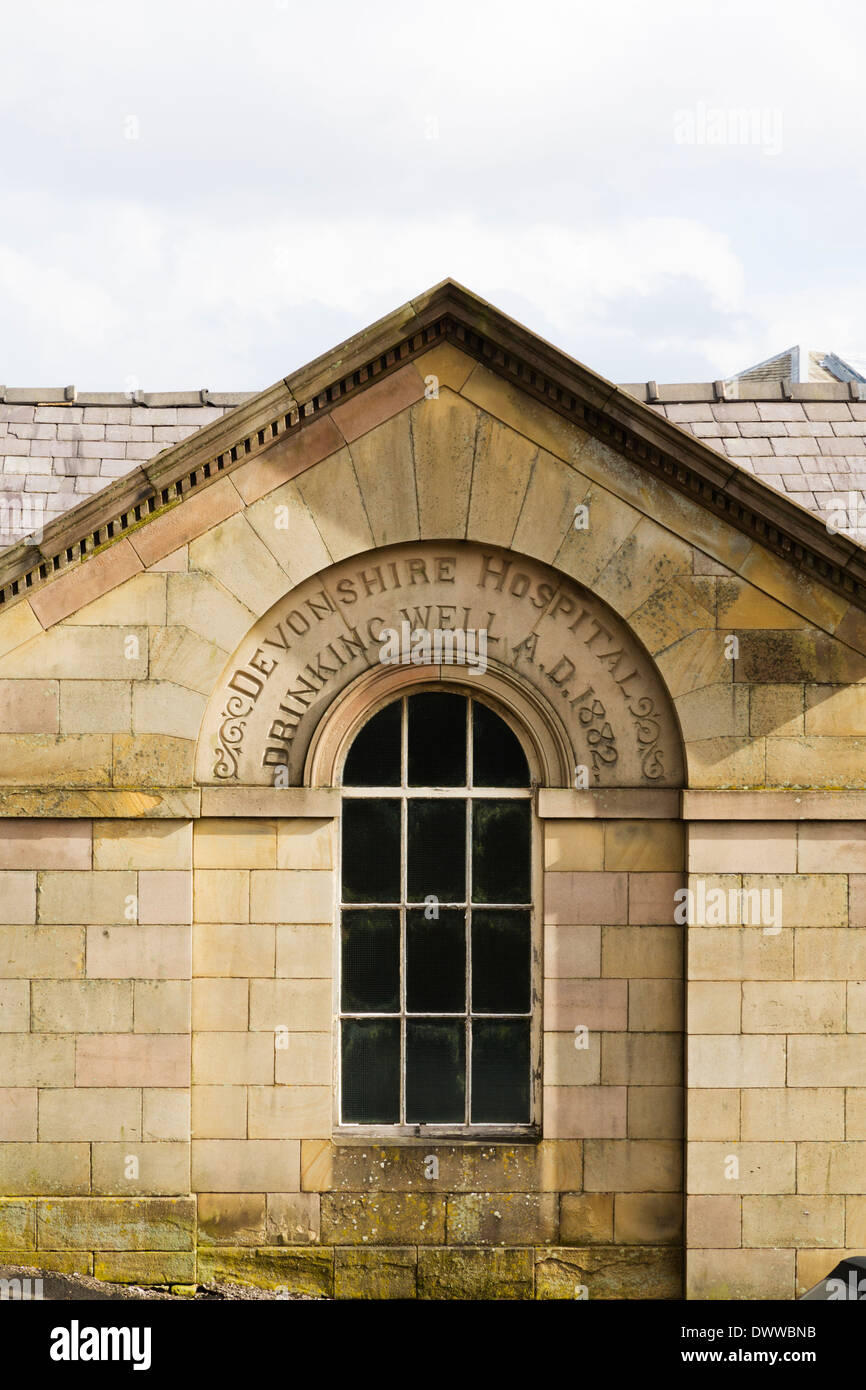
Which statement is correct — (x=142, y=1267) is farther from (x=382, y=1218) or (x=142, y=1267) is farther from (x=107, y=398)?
(x=107, y=398)

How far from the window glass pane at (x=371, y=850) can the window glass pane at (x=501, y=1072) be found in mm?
1331

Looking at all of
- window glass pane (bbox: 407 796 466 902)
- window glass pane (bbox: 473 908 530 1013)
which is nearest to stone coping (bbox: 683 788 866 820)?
window glass pane (bbox: 473 908 530 1013)

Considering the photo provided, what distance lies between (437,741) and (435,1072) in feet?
8.77

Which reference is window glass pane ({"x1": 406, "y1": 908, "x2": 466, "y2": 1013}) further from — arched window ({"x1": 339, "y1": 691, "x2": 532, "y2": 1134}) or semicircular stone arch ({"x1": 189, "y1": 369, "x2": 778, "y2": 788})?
semicircular stone arch ({"x1": 189, "y1": 369, "x2": 778, "y2": 788})

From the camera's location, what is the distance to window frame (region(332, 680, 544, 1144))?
1025 centimetres

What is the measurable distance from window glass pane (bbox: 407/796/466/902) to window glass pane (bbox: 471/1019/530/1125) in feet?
3.62

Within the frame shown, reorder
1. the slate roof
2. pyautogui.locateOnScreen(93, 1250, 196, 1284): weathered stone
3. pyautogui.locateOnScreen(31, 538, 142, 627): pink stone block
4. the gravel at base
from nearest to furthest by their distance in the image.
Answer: the gravel at base
pyautogui.locateOnScreen(93, 1250, 196, 1284): weathered stone
pyautogui.locateOnScreen(31, 538, 142, 627): pink stone block
the slate roof

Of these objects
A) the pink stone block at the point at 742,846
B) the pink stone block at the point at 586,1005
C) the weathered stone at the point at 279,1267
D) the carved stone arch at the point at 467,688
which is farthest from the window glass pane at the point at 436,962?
the weathered stone at the point at 279,1267

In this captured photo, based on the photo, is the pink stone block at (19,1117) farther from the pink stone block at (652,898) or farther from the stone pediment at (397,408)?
the pink stone block at (652,898)

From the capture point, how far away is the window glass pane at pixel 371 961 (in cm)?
1032

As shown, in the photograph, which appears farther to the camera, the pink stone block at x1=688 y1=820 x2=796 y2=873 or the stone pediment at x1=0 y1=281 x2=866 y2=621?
the pink stone block at x1=688 y1=820 x2=796 y2=873

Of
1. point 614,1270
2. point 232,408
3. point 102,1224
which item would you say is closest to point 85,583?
point 232,408

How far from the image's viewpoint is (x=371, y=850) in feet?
33.9

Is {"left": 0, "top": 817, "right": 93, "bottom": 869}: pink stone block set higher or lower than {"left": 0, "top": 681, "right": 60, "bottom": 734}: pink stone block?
lower
